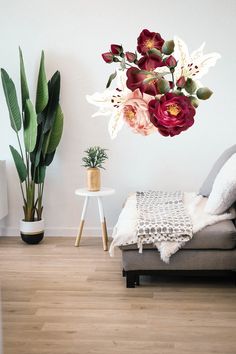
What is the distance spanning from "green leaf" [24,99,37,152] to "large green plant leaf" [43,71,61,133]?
5.6 inches

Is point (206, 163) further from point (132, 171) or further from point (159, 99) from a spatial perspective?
point (159, 99)

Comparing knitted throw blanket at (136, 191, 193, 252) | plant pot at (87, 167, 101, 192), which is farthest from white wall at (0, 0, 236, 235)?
knitted throw blanket at (136, 191, 193, 252)

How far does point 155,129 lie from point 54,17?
410 cm

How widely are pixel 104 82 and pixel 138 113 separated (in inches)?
154

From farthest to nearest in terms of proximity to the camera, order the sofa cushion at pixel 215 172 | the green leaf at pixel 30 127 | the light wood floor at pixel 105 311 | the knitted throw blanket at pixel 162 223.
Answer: the green leaf at pixel 30 127, the sofa cushion at pixel 215 172, the knitted throw blanket at pixel 162 223, the light wood floor at pixel 105 311

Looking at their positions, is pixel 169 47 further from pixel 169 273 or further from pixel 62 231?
pixel 62 231

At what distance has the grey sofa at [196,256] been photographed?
313cm

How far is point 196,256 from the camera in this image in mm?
3160

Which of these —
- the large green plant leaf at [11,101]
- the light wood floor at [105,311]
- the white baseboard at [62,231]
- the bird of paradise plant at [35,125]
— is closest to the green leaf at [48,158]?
the bird of paradise plant at [35,125]

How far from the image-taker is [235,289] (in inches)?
124

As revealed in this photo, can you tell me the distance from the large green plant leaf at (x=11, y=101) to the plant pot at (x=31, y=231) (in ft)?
2.73

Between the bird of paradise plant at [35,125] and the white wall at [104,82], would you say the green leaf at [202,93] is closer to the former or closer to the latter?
the bird of paradise plant at [35,125]

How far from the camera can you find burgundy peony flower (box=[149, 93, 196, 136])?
2.07 feet

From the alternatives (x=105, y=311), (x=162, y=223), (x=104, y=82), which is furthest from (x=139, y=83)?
(x=104, y=82)
